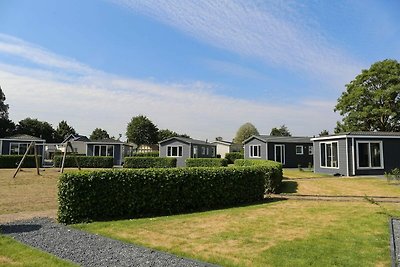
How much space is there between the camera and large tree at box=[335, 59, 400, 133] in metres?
40.9

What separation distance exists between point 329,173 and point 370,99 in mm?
23545

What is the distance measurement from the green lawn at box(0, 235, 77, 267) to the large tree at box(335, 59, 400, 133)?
42662 mm

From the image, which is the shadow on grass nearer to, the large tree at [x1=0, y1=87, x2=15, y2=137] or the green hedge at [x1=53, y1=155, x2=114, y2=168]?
the green hedge at [x1=53, y1=155, x2=114, y2=168]

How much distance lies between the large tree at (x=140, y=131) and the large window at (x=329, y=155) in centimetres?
5385

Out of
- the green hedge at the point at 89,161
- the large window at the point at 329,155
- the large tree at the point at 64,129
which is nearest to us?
the large window at the point at 329,155

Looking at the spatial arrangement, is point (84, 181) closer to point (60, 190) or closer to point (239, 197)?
point (60, 190)

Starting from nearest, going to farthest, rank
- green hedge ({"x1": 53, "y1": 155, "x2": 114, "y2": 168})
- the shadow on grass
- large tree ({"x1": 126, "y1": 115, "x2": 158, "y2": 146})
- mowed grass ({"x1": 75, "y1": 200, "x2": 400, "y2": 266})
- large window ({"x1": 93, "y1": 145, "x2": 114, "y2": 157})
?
mowed grass ({"x1": 75, "y1": 200, "x2": 400, "y2": 266})
the shadow on grass
green hedge ({"x1": 53, "y1": 155, "x2": 114, "y2": 168})
large window ({"x1": 93, "y1": 145, "x2": 114, "y2": 157})
large tree ({"x1": 126, "y1": 115, "x2": 158, "y2": 146})

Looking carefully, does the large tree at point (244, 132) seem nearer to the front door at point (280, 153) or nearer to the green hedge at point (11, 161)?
the front door at point (280, 153)

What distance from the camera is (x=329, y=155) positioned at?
80.7 ft

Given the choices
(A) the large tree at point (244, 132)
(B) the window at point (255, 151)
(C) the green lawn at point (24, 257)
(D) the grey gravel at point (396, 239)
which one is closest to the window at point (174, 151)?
(B) the window at point (255, 151)

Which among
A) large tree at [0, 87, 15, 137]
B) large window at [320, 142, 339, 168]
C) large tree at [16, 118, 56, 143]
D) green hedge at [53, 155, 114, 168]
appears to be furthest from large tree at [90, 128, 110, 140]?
large window at [320, 142, 339, 168]

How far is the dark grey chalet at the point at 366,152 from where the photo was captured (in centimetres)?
2209

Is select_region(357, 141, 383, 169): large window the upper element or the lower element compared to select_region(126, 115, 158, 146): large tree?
lower

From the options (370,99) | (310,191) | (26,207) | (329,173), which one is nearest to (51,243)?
(26,207)
